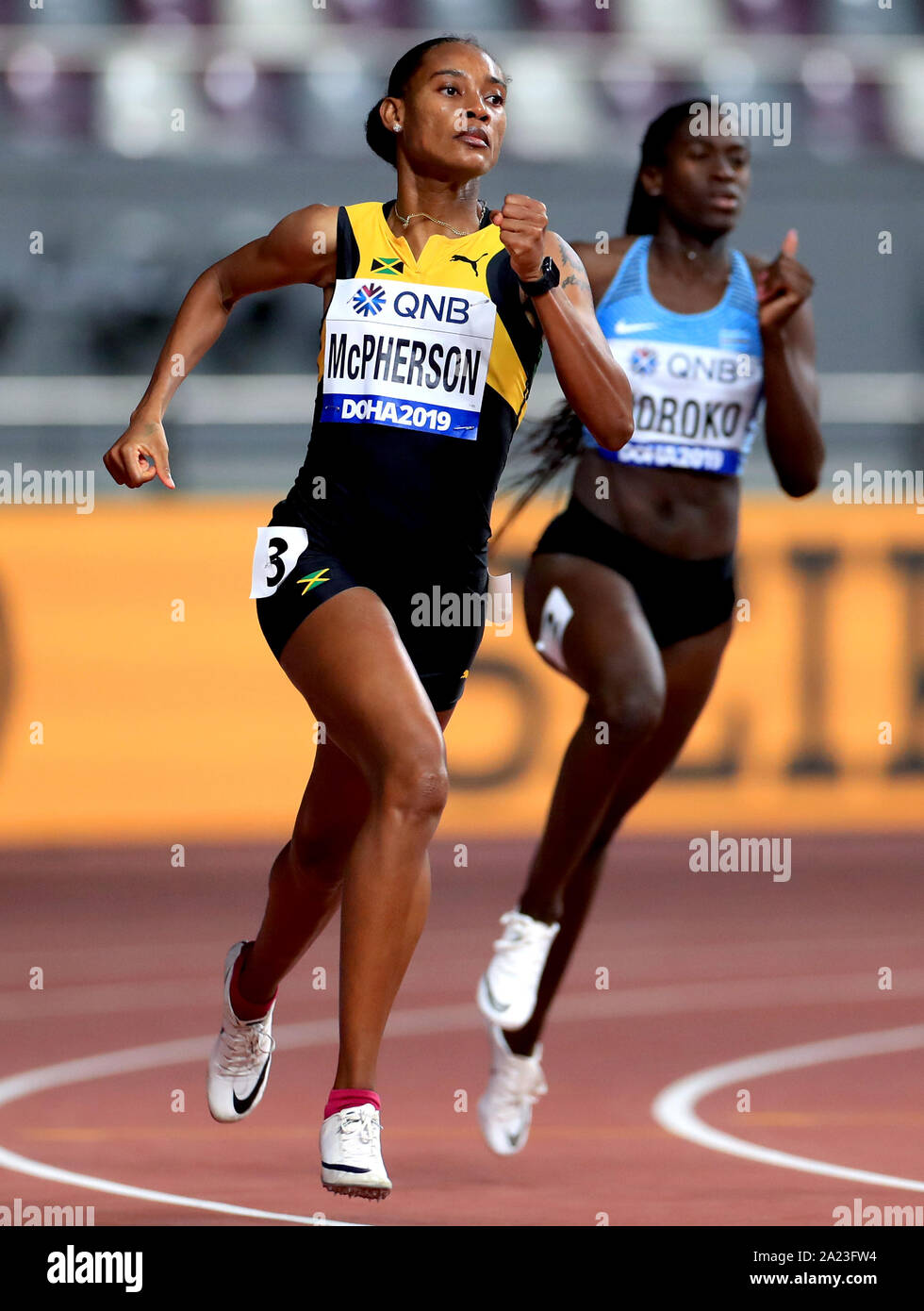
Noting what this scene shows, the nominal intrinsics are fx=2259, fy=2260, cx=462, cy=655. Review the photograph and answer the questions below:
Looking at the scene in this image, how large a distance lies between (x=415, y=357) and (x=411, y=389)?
0.22 ft

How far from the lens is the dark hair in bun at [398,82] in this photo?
4868 millimetres

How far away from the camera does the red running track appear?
5422mm

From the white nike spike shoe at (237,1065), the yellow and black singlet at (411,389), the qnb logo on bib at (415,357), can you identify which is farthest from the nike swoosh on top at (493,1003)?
the qnb logo on bib at (415,357)

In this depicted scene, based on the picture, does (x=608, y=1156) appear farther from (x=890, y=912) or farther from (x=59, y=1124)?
(x=890, y=912)

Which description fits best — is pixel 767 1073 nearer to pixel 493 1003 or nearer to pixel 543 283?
pixel 493 1003

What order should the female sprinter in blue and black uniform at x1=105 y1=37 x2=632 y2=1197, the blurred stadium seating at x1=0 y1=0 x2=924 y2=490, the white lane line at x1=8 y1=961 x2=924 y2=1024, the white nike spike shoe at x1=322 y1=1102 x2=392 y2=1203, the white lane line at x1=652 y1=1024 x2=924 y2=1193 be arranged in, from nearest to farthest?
the white nike spike shoe at x1=322 y1=1102 x2=392 y2=1203
the female sprinter in blue and black uniform at x1=105 y1=37 x2=632 y2=1197
the white lane line at x1=652 y1=1024 x2=924 y2=1193
the white lane line at x1=8 y1=961 x2=924 y2=1024
the blurred stadium seating at x1=0 y1=0 x2=924 y2=490

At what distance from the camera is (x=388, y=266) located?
4.86 meters

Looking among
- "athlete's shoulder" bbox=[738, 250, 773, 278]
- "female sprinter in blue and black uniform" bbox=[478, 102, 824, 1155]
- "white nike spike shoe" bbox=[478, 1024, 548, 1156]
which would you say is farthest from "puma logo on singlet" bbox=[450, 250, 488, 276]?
"white nike spike shoe" bbox=[478, 1024, 548, 1156]

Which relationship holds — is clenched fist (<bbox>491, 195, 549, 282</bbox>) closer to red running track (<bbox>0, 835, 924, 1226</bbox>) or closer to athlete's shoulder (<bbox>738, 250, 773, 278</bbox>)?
red running track (<bbox>0, 835, 924, 1226</bbox>)

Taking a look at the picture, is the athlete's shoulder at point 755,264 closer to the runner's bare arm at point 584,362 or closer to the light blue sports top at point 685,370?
the light blue sports top at point 685,370

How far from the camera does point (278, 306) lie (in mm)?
16562

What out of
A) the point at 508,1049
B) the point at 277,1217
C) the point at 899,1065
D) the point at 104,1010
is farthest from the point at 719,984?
→ the point at 277,1217

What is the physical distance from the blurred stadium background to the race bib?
521cm

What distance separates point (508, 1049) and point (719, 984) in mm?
3127
